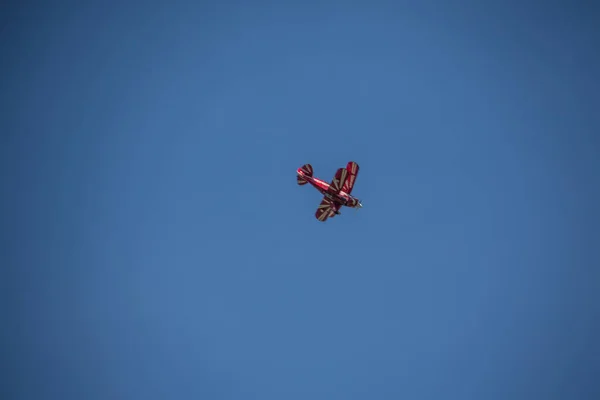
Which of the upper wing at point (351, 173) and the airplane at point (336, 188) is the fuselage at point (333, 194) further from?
the upper wing at point (351, 173)

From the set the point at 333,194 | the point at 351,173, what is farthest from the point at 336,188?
the point at 351,173

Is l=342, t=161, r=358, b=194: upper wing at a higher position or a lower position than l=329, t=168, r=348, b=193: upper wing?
higher

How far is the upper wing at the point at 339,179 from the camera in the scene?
3538 cm

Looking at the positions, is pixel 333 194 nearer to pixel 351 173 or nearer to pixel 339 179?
pixel 339 179

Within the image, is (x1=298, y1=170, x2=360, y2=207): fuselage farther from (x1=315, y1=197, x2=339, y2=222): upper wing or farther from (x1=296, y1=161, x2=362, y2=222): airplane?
(x1=315, y1=197, x2=339, y2=222): upper wing

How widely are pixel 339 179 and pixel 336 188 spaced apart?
0.77 meters

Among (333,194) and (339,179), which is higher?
(339,179)

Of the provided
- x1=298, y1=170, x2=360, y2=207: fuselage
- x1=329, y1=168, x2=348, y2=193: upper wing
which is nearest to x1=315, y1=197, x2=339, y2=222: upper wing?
x1=298, y1=170, x2=360, y2=207: fuselage

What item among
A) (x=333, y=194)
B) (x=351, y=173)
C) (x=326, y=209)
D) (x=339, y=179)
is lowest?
(x=326, y=209)

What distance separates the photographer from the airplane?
35.5 meters

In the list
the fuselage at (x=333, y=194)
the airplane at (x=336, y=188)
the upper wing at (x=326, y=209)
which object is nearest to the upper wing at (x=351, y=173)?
the airplane at (x=336, y=188)

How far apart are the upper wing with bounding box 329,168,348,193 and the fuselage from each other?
343mm

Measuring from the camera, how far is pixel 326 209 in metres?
37.4

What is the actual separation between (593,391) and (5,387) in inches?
2458
